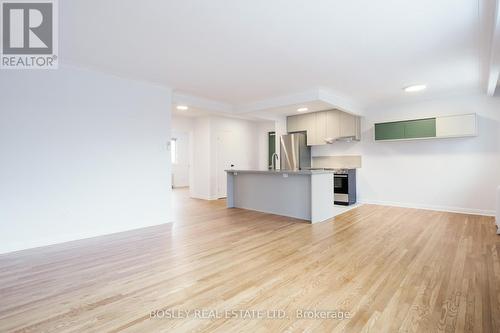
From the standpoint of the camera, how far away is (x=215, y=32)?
2.77 metres

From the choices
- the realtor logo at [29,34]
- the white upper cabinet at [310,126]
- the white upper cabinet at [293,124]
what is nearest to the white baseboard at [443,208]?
the white upper cabinet at [310,126]

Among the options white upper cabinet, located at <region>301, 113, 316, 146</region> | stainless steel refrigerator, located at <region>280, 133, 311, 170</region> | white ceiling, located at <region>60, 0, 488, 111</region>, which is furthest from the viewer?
stainless steel refrigerator, located at <region>280, 133, 311, 170</region>

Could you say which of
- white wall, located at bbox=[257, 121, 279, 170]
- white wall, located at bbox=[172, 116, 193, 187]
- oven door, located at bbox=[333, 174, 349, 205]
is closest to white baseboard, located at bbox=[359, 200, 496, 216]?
oven door, located at bbox=[333, 174, 349, 205]

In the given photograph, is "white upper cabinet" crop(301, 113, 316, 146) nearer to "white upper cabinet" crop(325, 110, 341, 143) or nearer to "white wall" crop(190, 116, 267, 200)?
"white upper cabinet" crop(325, 110, 341, 143)

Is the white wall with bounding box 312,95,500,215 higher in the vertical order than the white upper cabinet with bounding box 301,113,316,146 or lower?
lower

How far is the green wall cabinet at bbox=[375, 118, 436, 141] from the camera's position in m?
5.36

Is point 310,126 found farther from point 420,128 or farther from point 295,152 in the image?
point 420,128

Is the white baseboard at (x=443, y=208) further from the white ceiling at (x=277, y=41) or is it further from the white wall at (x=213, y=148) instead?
the white wall at (x=213, y=148)

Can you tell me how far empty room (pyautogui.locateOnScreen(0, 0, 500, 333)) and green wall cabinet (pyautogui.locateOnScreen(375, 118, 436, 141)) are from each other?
0.03 meters

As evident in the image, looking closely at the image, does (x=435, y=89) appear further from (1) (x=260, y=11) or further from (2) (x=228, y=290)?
(2) (x=228, y=290)

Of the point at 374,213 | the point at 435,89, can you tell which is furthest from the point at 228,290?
the point at 435,89

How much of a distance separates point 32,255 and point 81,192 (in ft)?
3.21

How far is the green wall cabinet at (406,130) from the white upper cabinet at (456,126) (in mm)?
117

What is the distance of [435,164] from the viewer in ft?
18.3
